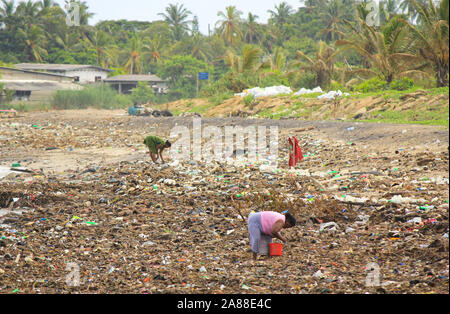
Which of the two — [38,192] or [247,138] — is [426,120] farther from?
[38,192]

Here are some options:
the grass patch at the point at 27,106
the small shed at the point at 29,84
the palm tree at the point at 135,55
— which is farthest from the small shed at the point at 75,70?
the grass patch at the point at 27,106

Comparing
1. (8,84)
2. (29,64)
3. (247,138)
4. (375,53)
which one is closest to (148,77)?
(29,64)

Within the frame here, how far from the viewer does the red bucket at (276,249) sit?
4.88 metres

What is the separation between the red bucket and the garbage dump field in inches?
3.7

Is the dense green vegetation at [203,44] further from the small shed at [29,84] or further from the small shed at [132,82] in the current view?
the small shed at [29,84]

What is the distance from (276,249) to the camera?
4898 millimetres

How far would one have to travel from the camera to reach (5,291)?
14.2ft

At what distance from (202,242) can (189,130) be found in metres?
12.4

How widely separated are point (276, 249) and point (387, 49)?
52.5ft

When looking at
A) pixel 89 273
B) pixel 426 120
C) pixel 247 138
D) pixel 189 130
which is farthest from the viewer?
pixel 189 130

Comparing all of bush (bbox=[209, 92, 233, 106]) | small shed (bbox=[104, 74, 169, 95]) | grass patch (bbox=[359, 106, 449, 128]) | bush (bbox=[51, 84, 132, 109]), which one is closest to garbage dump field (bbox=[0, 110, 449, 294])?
grass patch (bbox=[359, 106, 449, 128])

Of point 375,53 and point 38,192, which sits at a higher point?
point 375,53

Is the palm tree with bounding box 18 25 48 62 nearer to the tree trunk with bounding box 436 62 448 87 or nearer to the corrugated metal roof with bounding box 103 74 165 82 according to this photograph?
the corrugated metal roof with bounding box 103 74 165 82

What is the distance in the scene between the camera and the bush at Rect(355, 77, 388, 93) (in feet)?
63.8
